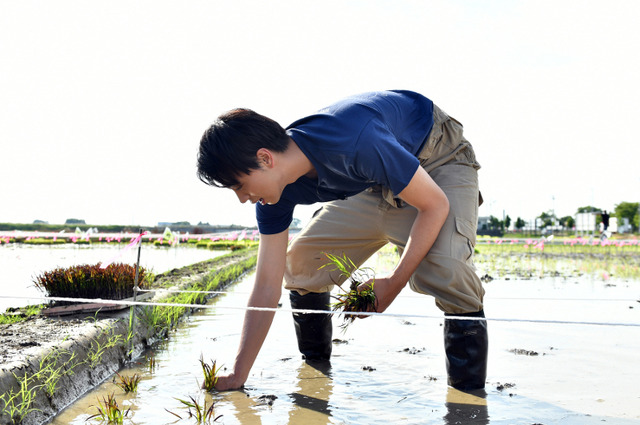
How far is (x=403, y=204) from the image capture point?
2.88 m

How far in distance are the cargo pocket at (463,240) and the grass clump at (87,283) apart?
→ 3110 mm

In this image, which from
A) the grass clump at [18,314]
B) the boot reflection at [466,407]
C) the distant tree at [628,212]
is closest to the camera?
the boot reflection at [466,407]

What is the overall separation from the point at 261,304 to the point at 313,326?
54cm

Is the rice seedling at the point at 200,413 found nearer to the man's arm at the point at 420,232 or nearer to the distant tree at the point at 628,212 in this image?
the man's arm at the point at 420,232

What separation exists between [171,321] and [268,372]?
62.5 inches

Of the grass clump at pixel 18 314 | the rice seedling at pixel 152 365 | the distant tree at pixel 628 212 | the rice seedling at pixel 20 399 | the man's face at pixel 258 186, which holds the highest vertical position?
the distant tree at pixel 628 212

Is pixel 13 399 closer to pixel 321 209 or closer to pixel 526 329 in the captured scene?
pixel 321 209

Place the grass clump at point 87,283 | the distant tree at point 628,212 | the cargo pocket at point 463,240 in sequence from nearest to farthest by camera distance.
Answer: the cargo pocket at point 463,240
the grass clump at point 87,283
the distant tree at point 628,212

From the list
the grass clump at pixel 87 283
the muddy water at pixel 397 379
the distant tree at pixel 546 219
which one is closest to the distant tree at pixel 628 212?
the distant tree at pixel 546 219

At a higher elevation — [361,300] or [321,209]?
[321,209]

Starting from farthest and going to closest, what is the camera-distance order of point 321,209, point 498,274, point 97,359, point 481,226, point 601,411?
point 481,226 < point 498,274 < point 321,209 < point 97,359 < point 601,411

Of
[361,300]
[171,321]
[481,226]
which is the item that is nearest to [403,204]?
[361,300]

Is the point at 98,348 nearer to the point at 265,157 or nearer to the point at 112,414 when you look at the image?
the point at 112,414

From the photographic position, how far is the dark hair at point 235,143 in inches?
91.4
